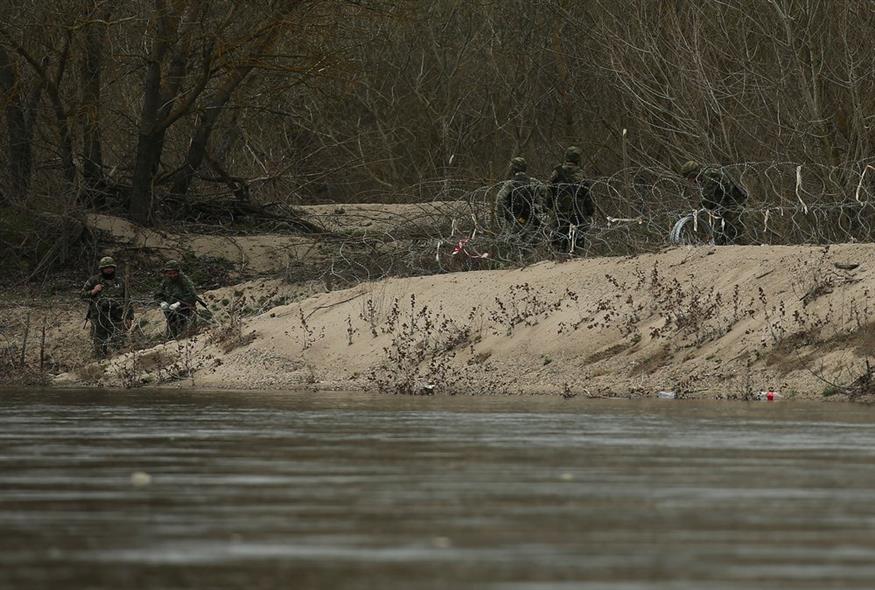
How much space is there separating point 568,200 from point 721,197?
279 cm

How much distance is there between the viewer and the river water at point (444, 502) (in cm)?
724

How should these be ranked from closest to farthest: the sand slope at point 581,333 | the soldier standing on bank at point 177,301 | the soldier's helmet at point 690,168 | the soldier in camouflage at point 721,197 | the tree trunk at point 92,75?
1. the sand slope at point 581,333
2. the soldier in camouflage at point 721,197
3. the soldier's helmet at point 690,168
4. the soldier standing on bank at point 177,301
5. the tree trunk at point 92,75

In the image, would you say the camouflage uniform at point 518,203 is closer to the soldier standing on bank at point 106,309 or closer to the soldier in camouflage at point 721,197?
the soldier in camouflage at point 721,197

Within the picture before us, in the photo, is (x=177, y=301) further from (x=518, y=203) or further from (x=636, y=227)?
(x=636, y=227)

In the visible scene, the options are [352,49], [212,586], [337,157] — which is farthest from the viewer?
[337,157]

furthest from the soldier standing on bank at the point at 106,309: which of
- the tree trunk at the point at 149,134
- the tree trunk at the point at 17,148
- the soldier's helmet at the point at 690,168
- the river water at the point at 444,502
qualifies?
the river water at the point at 444,502

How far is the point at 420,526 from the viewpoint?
28.1 feet

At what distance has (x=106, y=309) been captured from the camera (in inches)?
1228

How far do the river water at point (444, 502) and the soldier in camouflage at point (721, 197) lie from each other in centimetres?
966

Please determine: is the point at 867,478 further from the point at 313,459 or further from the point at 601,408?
the point at 601,408

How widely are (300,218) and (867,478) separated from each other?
30.7m

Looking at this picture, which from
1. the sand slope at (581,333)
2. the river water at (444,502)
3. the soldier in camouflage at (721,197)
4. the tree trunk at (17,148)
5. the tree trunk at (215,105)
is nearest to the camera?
the river water at (444,502)

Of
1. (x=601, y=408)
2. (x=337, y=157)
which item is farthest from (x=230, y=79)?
(x=601, y=408)

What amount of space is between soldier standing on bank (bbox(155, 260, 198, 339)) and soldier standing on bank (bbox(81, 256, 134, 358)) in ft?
2.12
